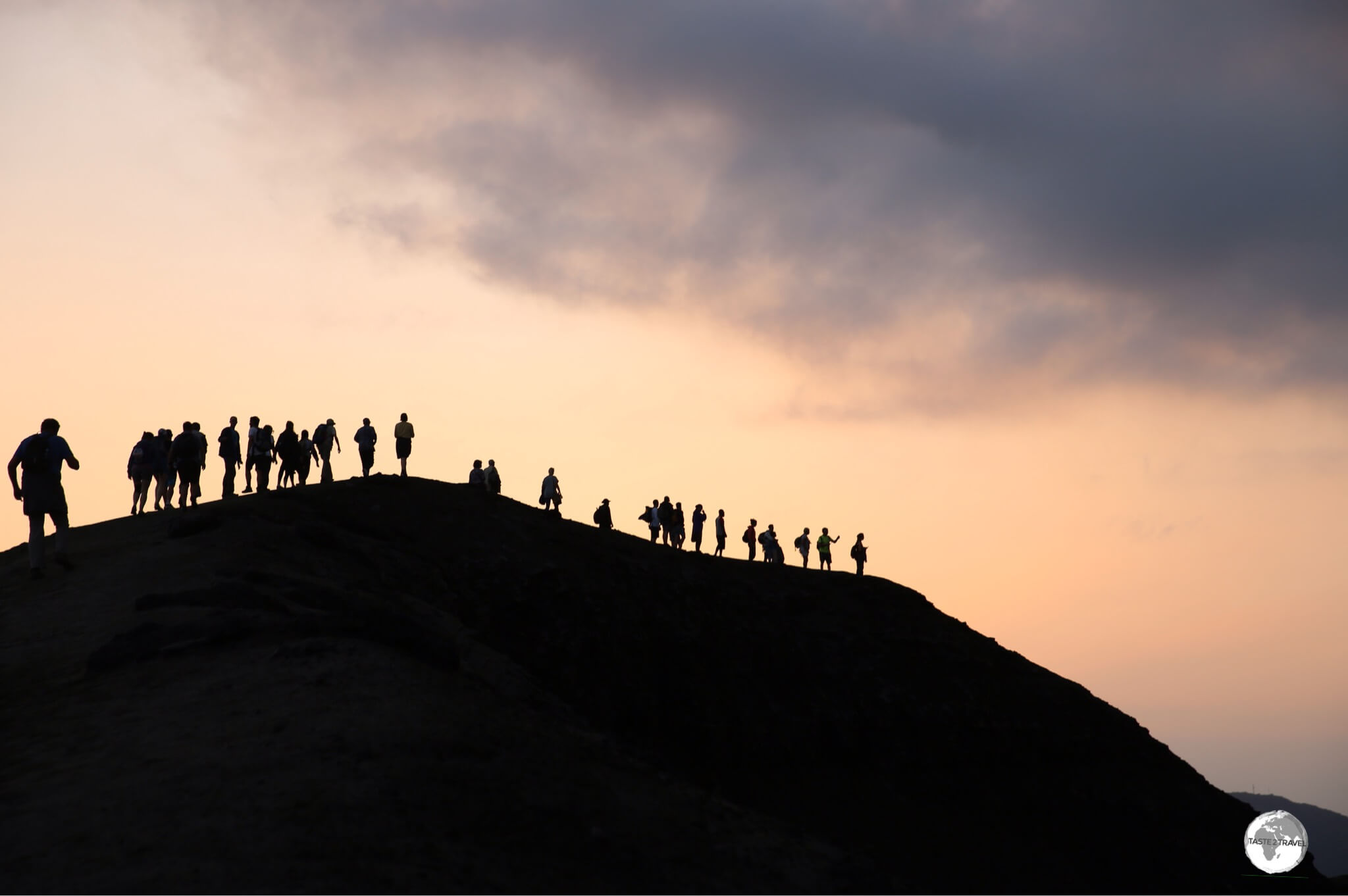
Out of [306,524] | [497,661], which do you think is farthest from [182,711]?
[306,524]

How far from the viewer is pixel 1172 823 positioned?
43.6 metres

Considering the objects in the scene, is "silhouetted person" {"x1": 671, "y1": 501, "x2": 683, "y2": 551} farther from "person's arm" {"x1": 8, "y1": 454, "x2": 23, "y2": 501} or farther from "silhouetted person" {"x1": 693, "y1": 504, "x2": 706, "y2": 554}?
"person's arm" {"x1": 8, "y1": 454, "x2": 23, "y2": 501}

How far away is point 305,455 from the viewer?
3575cm

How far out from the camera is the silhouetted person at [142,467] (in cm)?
3147

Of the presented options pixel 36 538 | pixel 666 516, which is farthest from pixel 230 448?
pixel 666 516

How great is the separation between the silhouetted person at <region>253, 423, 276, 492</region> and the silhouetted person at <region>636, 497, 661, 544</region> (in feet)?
51.6

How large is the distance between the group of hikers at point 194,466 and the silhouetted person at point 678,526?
0.08 ft

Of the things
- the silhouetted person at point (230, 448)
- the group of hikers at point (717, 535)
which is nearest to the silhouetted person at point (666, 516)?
the group of hikers at point (717, 535)

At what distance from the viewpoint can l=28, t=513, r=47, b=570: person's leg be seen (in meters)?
22.1

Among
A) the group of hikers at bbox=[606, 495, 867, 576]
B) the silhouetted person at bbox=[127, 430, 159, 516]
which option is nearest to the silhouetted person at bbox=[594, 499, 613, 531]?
the group of hikers at bbox=[606, 495, 867, 576]

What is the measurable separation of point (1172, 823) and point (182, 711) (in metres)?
39.1

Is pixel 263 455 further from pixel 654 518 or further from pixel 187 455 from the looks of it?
pixel 654 518

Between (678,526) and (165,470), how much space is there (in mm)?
19834

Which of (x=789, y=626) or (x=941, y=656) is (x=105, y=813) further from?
(x=941, y=656)
